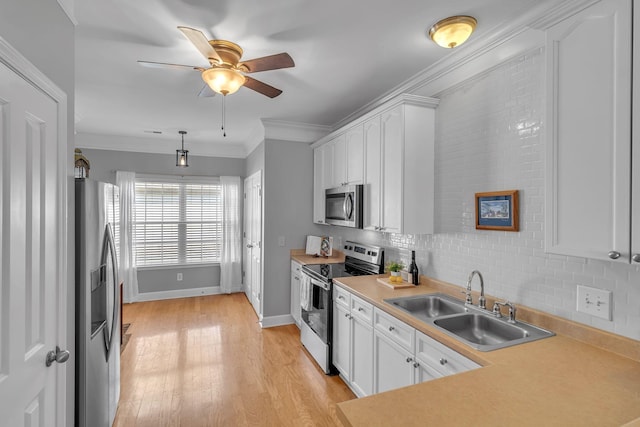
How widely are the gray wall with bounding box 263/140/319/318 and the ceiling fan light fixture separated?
1.95 metres

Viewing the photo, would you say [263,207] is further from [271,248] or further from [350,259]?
[350,259]

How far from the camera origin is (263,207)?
399 centimetres

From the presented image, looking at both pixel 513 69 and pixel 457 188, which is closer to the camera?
pixel 513 69

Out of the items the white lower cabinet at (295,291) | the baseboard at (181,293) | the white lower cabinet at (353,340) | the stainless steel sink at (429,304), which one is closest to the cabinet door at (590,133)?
the stainless steel sink at (429,304)

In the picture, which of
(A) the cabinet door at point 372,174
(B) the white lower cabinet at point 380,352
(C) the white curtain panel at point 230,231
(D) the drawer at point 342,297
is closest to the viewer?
(B) the white lower cabinet at point 380,352

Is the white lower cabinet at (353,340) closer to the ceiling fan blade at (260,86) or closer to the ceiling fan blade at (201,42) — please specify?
the ceiling fan blade at (260,86)

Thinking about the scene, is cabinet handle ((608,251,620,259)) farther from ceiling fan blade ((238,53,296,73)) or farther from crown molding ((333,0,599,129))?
ceiling fan blade ((238,53,296,73))

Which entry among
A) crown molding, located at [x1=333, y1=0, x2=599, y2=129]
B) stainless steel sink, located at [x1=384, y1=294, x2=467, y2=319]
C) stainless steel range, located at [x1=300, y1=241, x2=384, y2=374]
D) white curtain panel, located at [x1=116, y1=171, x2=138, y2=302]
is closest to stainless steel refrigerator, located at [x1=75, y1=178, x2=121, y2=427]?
stainless steel range, located at [x1=300, y1=241, x2=384, y2=374]

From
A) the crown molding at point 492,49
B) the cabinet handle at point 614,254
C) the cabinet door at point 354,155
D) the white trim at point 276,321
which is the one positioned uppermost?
the crown molding at point 492,49

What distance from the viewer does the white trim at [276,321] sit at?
13.0 feet

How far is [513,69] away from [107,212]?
8.88 ft

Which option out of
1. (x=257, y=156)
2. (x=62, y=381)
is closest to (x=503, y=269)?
(x=62, y=381)

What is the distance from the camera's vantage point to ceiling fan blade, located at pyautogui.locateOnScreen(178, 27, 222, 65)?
5.03 feet

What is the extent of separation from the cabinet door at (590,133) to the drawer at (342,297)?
1.53 meters
